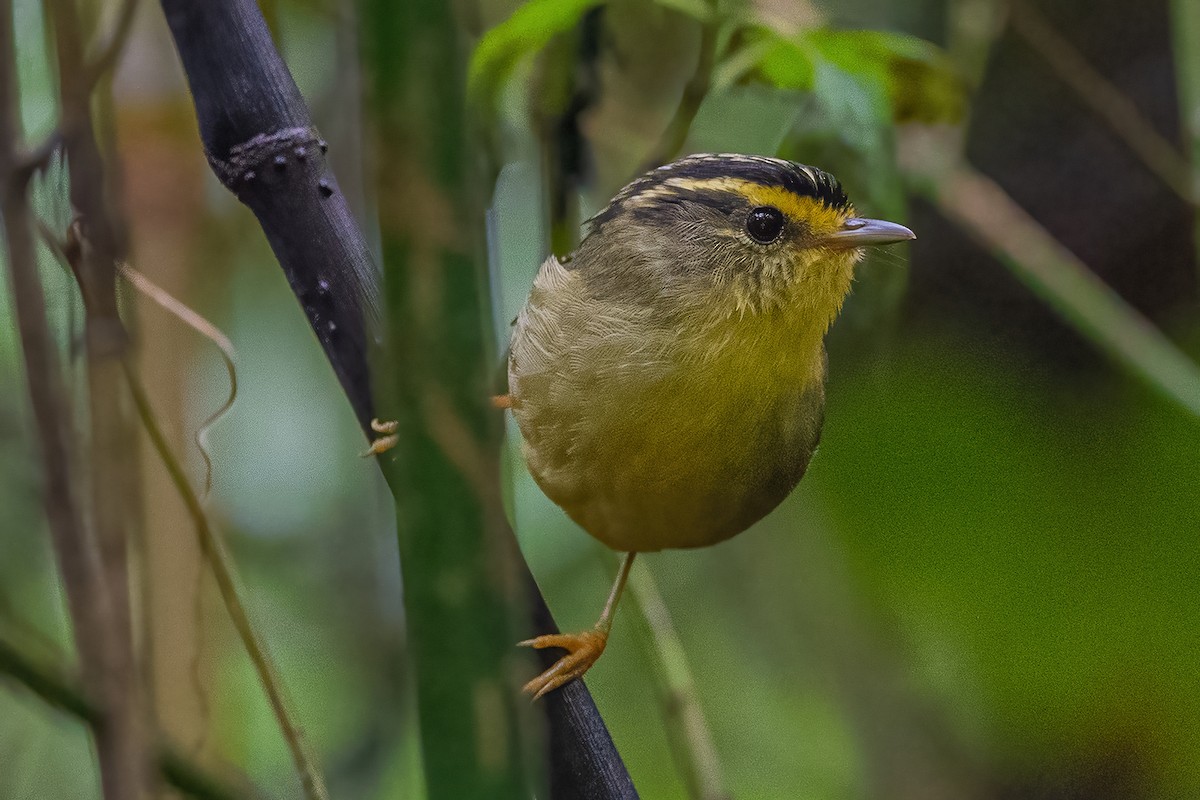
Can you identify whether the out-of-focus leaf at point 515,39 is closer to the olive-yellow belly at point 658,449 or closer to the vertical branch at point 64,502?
the olive-yellow belly at point 658,449

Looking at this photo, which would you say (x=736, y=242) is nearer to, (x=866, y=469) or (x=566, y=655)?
(x=566, y=655)

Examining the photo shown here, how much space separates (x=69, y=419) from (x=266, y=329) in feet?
3.92

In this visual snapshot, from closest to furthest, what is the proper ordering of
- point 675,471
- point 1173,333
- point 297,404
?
point 675,471 → point 1173,333 → point 297,404

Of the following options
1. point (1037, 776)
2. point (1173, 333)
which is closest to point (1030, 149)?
point (1173, 333)

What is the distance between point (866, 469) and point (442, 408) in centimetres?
166

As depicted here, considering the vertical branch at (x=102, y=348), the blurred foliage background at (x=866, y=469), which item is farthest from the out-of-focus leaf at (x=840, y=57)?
the vertical branch at (x=102, y=348)

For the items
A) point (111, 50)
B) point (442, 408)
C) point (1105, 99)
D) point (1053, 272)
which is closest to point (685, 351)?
point (111, 50)

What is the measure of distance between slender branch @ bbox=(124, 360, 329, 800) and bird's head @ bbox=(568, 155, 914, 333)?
1.68 ft

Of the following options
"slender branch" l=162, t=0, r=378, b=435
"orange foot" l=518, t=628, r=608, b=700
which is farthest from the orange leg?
"slender branch" l=162, t=0, r=378, b=435

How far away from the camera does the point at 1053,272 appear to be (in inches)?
70.3

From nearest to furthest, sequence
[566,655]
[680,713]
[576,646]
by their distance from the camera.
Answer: [566,655] < [576,646] < [680,713]

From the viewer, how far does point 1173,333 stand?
1.86m

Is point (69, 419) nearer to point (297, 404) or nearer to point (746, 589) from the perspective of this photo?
point (297, 404)

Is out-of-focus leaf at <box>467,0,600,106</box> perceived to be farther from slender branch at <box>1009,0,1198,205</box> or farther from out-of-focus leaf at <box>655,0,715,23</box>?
slender branch at <box>1009,0,1198,205</box>
